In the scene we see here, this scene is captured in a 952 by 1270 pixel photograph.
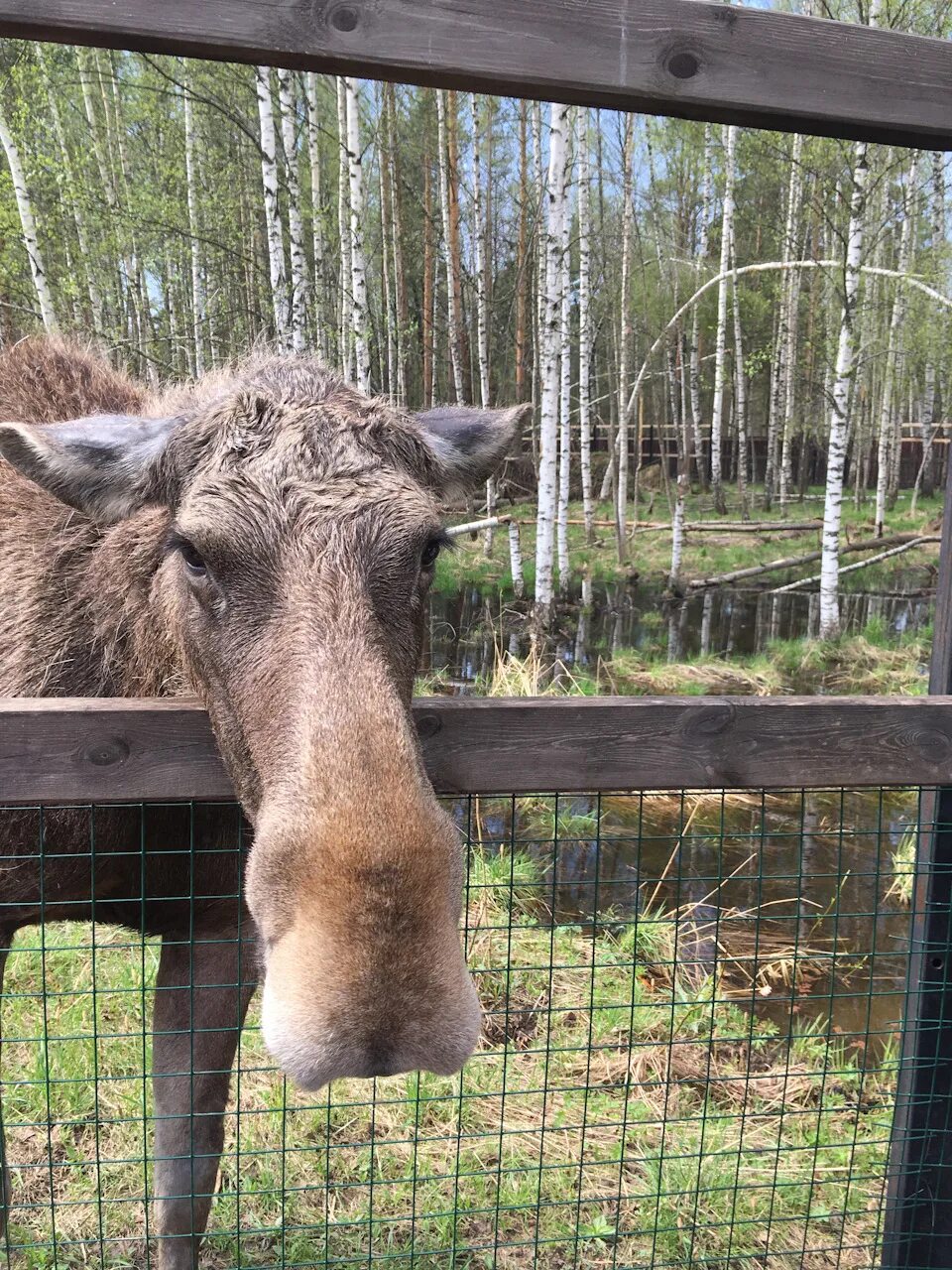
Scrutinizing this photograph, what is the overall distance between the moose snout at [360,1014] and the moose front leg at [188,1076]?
1.49 meters

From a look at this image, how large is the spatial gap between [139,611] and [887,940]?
18.6ft

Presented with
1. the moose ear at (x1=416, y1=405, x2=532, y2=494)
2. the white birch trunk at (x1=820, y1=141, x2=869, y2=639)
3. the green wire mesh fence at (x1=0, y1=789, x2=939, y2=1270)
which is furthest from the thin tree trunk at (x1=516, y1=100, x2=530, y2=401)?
the moose ear at (x1=416, y1=405, x2=532, y2=494)

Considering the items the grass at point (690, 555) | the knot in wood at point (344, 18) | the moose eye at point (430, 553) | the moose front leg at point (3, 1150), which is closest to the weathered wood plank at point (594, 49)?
the knot in wood at point (344, 18)

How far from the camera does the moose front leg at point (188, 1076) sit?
2.79 meters

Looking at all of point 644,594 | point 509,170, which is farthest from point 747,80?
point 509,170

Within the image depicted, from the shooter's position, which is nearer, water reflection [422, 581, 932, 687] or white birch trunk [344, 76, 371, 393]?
white birch trunk [344, 76, 371, 393]

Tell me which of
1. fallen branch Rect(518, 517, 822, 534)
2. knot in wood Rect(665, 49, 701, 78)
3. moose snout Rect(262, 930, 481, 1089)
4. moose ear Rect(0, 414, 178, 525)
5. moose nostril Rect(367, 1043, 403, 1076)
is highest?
knot in wood Rect(665, 49, 701, 78)

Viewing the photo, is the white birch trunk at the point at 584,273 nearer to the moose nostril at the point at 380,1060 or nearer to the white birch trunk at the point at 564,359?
the white birch trunk at the point at 564,359

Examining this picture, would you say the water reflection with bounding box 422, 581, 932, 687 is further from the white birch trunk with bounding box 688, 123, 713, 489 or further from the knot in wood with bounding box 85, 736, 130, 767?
the knot in wood with bounding box 85, 736, 130, 767

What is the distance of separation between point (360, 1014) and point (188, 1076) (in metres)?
1.76

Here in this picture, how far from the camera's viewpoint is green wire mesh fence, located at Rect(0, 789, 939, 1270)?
2822mm

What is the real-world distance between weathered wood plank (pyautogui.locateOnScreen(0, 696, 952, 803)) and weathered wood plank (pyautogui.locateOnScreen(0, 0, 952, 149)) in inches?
56.3

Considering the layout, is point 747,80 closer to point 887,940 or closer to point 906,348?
point 887,940

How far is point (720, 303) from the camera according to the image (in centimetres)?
1991
